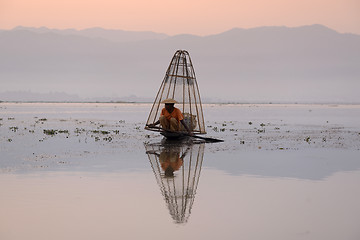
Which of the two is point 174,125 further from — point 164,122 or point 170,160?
point 170,160

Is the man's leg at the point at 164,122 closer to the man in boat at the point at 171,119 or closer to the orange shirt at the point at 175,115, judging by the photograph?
the man in boat at the point at 171,119

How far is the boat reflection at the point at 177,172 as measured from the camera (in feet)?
31.8

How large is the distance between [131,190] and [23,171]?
402 centimetres

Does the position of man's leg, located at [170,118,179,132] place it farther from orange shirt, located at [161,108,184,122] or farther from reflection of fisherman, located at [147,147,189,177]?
reflection of fisherman, located at [147,147,189,177]

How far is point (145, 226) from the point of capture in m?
8.25

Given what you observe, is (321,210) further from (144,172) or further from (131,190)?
(144,172)

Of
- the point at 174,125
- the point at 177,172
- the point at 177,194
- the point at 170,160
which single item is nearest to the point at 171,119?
the point at 174,125

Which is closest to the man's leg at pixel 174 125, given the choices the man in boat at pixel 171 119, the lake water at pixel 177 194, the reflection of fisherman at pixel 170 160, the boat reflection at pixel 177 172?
the man in boat at pixel 171 119

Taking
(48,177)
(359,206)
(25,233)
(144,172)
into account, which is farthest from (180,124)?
(25,233)

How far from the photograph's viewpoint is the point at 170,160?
1642 cm

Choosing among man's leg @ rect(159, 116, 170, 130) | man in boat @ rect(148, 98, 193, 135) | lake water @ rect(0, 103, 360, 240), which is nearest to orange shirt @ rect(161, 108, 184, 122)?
man in boat @ rect(148, 98, 193, 135)

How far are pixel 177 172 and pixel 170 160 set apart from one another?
8.43ft

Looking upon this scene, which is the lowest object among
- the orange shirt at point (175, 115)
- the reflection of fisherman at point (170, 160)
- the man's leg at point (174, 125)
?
the reflection of fisherman at point (170, 160)

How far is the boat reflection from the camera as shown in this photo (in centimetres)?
970
